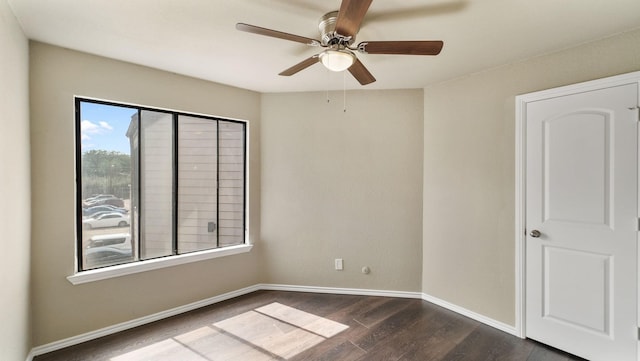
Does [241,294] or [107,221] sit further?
[241,294]

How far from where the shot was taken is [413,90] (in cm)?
329

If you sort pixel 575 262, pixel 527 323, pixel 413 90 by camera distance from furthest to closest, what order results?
pixel 413 90, pixel 527 323, pixel 575 262

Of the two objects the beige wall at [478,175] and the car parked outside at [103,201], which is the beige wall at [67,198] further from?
the beige wall at [478,175]

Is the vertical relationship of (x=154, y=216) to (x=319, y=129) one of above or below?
below

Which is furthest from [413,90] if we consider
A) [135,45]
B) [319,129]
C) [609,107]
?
[135,45]

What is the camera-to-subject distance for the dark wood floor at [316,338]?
2236mm

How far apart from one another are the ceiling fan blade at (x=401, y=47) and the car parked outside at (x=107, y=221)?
2.60 m

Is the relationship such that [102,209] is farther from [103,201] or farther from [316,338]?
[316,338]

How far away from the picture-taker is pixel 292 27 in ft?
6.45

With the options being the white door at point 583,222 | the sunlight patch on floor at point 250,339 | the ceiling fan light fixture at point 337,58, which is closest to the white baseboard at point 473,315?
→ the white door at point 583,222

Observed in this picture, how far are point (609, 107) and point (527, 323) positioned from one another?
183 centimetres

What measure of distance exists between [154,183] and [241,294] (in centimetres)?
159

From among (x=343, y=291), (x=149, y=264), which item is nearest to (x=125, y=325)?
(x=149, y=264)

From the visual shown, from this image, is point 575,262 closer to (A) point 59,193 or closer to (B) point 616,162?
(B) point 616,162
